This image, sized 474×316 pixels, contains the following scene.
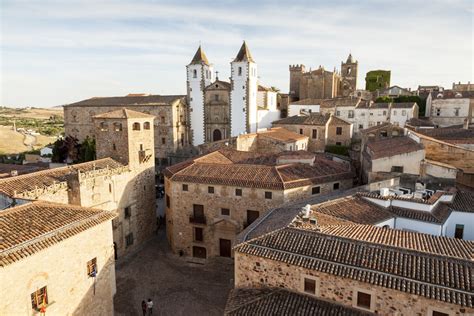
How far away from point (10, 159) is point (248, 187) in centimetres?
3928

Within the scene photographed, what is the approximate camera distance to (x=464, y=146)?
2502 centimetres

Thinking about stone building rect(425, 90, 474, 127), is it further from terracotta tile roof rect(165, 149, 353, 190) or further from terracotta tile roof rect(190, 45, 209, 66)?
terracotta tile roof rect(190, 45, 209, 66)

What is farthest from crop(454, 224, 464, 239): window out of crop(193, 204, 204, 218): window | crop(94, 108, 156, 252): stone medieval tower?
crop(94, 108, 156, 252): stone medieval tower

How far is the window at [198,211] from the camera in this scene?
23523 millimetres

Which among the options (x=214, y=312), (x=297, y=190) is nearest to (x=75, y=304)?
(x=214, y=312)

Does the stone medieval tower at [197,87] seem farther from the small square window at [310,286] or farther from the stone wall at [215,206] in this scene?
the small square window at [310,286]

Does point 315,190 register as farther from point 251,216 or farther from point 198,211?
point 198,211

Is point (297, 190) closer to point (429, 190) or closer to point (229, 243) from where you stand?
point (229, 243)

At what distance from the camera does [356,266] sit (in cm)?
1129

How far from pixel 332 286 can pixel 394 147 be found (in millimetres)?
16038

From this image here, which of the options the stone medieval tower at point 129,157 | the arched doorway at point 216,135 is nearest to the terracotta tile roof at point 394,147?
the stone medieval tower at point 129,157

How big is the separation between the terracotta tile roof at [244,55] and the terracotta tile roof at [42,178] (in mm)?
23823

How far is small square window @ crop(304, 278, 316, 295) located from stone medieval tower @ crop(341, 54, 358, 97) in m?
56.2

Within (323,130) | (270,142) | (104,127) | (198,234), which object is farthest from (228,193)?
(323,130)
